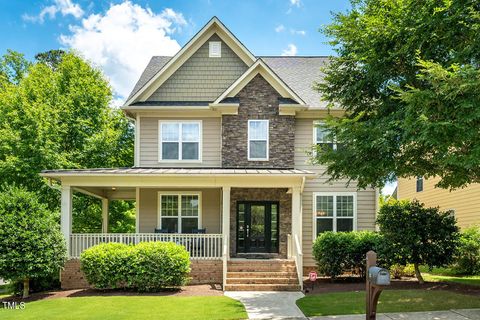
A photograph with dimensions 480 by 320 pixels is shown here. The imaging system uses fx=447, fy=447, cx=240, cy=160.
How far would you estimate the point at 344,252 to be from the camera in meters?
15.0

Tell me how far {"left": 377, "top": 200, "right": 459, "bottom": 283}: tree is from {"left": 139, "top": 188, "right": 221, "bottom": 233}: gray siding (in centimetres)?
669

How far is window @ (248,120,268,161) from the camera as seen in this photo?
58.6 ft

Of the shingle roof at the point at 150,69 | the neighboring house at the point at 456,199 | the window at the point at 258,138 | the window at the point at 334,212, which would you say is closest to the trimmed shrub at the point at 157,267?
the window at the point at 258,138

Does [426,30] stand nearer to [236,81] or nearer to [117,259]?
[236,81]

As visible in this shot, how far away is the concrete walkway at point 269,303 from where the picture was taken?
10.1 meters

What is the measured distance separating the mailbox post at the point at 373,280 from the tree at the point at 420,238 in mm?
6708

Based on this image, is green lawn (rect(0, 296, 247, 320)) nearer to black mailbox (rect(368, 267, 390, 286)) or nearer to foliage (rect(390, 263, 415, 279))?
black mailbox (rect(368, 267, 390, 286))

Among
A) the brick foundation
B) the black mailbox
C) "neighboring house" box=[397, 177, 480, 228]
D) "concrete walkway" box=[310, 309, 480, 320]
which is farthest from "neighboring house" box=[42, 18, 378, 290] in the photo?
the black mailbox

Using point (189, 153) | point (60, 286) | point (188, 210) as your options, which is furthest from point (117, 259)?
point (189, 153)

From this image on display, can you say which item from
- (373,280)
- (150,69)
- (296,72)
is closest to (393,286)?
(373,280)

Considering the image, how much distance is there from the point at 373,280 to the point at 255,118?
11.4m

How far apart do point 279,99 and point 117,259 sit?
8696mm

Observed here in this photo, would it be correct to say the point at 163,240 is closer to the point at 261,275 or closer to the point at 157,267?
the point at 157,267

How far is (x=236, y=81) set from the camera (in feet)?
57.8
